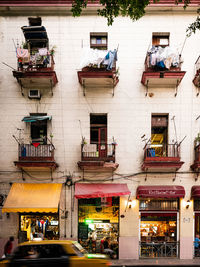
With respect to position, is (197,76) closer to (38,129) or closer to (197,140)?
(197,140)

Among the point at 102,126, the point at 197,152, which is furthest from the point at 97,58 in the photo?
the point at 197,152

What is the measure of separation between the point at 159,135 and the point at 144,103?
2.06 m

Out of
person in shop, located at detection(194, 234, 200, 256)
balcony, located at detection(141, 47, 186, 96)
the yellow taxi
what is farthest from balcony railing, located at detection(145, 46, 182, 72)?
the yellow taxi

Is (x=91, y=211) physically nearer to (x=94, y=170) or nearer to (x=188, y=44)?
(x=94, y=170)

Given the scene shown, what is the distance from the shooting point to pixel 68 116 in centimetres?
1369

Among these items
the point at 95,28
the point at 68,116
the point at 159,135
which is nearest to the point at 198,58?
the point at 159,135

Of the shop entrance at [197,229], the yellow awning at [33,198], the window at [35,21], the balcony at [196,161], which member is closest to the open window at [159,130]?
the balcony at [196,161]

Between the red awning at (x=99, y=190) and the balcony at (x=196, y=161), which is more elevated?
the balcony at (x=196, y=161)

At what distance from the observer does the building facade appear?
1291 centimetres

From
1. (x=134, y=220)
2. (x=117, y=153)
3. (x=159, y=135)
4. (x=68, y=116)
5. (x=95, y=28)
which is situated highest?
(x=95, y=28)

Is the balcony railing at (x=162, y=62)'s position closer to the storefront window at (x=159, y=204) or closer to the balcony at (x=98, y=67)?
the balcony at (x=98, y=67)

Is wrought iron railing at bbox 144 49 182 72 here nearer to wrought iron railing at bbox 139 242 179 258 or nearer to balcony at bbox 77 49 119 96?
balcony at bbox 77 49 119 96

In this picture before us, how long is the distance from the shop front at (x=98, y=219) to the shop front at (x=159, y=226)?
140 centimetres

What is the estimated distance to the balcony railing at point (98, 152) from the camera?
12.8m
